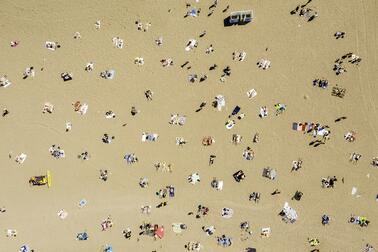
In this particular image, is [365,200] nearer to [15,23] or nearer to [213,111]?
[213,111]

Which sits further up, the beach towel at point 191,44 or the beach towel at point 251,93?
the beach towel at point 191,44

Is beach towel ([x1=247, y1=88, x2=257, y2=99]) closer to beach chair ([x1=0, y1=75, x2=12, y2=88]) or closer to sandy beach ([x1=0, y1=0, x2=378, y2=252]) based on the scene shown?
sandy beach ([x1=0, y1=0, x2=378, y2=252])

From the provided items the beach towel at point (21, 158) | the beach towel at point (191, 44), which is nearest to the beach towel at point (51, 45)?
the beach towel at point (21, 158)

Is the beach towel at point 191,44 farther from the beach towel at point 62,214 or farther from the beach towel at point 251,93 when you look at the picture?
the beach towel at point 62,214

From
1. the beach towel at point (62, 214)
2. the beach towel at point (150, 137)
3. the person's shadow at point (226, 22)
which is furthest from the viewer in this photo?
the beach towel at point (62, 214)

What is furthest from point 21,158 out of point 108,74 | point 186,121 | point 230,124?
point 230,124

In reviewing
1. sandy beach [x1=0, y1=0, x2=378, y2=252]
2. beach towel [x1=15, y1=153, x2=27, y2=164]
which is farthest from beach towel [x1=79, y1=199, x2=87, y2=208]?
beach towel [x1=15, y1=153, x2=27, y2=164]

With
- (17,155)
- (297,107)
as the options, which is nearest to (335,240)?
(297,107)

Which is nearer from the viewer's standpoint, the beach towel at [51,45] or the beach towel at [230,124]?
the beach towel at [230,124]

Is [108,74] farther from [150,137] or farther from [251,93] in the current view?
[251,93]
